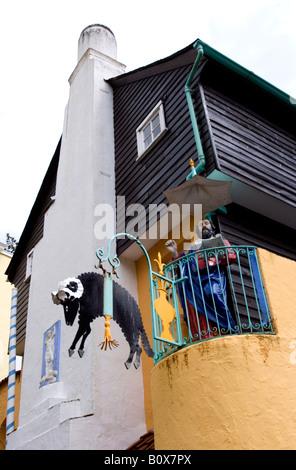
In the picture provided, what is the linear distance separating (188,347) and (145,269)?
4.56 meters

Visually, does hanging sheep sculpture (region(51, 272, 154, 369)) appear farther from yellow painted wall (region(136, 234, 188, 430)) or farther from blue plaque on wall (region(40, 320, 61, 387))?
blue plaque on wall (region(40, 320, 61, 387))

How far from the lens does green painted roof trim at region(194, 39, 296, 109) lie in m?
8.96

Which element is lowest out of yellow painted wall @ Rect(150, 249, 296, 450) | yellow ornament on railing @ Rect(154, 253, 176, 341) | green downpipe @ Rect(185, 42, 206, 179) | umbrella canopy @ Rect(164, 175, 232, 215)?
yellow painted wall @ Rect(150, 249, 296, 450)

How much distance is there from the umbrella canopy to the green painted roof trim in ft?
9.80

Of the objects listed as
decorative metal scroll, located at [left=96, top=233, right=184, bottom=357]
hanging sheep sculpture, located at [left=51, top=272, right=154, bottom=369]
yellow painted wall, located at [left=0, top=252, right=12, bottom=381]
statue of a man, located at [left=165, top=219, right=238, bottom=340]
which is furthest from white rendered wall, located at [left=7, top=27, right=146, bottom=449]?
yellow painted wall, located at [left=0, top=252, right=12, bottom=381]

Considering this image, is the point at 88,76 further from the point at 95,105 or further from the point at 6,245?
the point at 6,245

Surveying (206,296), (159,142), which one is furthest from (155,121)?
(206,296)

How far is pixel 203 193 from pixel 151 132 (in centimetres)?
334

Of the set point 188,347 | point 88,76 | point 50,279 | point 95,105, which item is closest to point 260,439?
point 188,347

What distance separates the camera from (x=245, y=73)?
376 inches

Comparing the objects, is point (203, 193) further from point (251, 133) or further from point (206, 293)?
point (251, 133)

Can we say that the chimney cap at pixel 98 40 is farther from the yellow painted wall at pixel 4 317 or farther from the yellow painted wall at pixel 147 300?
the yellow painted wall at pixel 4 317

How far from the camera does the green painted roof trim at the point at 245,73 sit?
8.96 m
